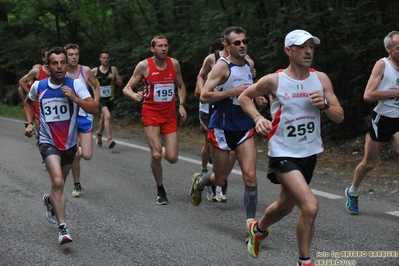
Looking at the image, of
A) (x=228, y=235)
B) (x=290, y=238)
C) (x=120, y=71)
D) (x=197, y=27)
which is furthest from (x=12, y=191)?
(x=120, y=71)

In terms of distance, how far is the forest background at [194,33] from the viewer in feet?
40.1

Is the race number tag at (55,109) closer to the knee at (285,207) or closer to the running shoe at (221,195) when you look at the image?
the running shoe at (221,195)

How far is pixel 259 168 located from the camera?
37.2 feet

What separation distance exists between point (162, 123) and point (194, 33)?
9.42 meters

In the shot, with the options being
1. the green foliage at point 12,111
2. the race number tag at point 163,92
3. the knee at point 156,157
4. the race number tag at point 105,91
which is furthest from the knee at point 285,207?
the green foliage at point 12,111

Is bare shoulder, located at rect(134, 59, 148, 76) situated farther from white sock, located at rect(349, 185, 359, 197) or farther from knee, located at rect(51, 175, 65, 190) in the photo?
white sock, located at rect(349, 185, 359, 197)

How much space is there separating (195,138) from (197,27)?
390cm

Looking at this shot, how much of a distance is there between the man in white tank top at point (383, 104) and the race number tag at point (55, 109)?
123 inches

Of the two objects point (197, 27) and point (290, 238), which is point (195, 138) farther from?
point (290, 238)

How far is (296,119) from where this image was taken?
5.51 m

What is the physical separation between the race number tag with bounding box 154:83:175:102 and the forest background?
3912 millimetres

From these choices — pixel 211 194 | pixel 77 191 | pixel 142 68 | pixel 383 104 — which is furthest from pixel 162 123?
pixel 383 104

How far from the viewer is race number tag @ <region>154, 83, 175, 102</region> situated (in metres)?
9.19

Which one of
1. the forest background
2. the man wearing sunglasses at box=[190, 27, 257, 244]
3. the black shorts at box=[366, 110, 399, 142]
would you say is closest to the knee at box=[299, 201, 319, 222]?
the man wearing sunglasses at box=[190, 27, 257, 244]
